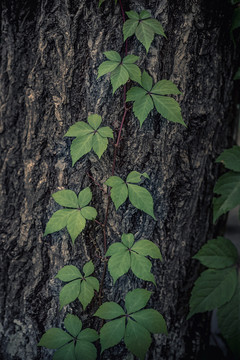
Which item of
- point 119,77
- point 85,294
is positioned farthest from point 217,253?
point 119,77

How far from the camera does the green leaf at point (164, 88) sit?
107 cm

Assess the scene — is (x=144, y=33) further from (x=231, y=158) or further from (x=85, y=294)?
(x=85, y=294)

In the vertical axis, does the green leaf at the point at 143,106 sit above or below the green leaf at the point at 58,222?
above

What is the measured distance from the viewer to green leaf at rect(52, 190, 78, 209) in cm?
112

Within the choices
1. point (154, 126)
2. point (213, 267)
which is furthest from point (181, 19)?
point (213, 267)

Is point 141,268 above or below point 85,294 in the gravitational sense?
above

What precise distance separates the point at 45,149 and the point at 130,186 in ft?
1.36

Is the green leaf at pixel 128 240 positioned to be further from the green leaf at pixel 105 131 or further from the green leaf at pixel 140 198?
the green leaf at pixel 105 131

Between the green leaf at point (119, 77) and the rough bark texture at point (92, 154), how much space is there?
9cm

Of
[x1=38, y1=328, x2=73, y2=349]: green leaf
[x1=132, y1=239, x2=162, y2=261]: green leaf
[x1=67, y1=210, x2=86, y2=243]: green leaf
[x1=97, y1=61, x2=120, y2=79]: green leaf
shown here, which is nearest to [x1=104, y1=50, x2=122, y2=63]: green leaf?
[x1=97, y1=61, x2=120, y2=79]: green leaf

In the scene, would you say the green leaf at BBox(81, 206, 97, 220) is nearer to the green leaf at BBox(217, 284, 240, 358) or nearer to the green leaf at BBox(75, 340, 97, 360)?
the green leaf at BBox(75, 340, 97, 360)

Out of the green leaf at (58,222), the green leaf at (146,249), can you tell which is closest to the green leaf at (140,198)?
the green leaf at (146,249)

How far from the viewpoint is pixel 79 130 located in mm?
1104

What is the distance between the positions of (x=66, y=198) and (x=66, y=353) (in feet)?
2.04
